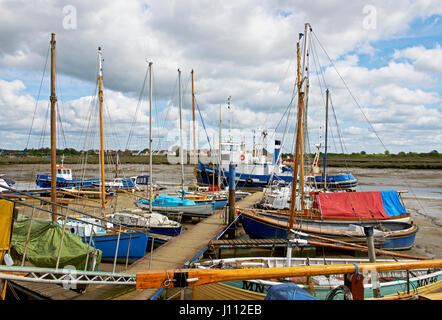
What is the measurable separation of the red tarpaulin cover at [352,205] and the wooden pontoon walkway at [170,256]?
6221 millimetres

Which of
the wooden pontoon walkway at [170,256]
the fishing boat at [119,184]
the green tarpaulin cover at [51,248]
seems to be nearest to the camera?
the wooden pontoon walkway at [170,256]

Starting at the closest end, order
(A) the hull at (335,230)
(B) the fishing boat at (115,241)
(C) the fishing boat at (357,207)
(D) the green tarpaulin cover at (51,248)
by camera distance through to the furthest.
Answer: (D) the green tarpaulin cover at (51,248)
(B) the fishing boat at (115,241)
(A) the hull at (335,230)
(C) the fishing boat at (357,207)

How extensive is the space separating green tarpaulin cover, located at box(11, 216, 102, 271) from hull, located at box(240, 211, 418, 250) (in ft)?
31.0

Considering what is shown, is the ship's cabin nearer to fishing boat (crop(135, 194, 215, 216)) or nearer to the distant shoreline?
fishing boat (crop(135, 194, 215, 216))

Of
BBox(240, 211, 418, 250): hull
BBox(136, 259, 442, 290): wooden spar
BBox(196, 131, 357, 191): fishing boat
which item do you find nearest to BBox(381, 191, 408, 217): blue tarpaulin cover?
BBox(240, 211, 418, 250): hull

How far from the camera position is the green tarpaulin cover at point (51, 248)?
8.69 meters

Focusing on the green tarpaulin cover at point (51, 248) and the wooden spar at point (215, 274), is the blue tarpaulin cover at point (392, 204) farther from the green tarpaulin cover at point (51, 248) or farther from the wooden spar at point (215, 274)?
the green tarpaulin cover at point (51, 248)

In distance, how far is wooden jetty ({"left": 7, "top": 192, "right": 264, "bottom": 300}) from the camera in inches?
311

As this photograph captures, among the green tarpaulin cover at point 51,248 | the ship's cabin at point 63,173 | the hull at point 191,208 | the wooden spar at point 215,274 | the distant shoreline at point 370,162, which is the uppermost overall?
the distant shoreline at point 370,162

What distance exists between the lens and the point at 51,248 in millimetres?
9070

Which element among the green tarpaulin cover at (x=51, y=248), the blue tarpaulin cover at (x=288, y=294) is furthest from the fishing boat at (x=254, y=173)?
the blue tarpaulin cover at (x=288, y=294)

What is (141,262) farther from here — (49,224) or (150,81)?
(150,81)
